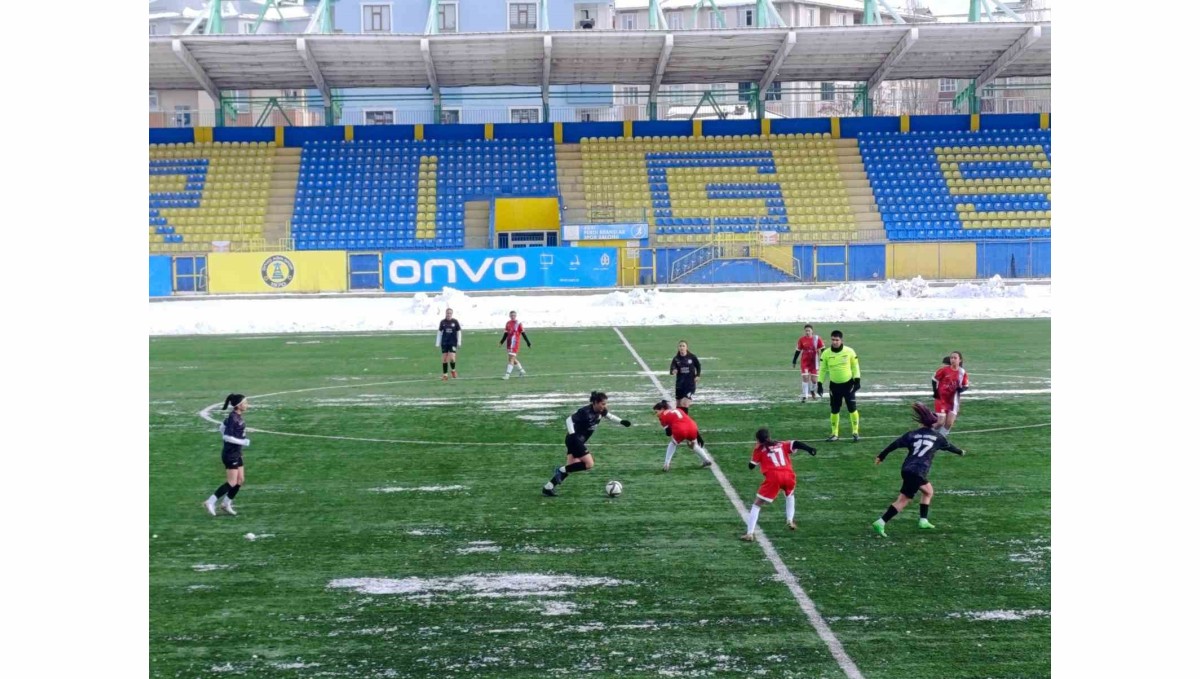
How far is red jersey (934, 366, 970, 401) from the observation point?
20.0 metres

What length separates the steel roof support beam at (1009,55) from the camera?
60719 mm

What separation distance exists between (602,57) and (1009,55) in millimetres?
19306

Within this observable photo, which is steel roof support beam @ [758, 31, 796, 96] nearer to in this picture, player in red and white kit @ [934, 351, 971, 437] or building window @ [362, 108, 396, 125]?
building window @ [362, 108, 396, 125]

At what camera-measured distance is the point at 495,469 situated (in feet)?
64.0

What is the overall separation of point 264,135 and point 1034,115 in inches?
1527

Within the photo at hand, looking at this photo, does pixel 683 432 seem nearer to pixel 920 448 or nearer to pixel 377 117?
pixel 920 448

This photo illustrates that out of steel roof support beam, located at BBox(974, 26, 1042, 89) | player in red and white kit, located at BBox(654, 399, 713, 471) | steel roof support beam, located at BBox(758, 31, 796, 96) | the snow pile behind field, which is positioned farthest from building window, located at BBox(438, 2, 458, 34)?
player in red and white kit, located at BBox(654, 399, 713, 471)

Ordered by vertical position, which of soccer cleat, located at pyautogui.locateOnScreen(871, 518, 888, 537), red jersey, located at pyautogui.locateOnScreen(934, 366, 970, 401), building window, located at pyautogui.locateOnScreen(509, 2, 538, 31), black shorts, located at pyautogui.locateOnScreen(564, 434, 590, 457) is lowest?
soccer cleat, located at pyautogui.locateOnScreen(871, 518, 888, 537)

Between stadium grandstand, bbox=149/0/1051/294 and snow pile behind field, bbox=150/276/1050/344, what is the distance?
24.8 feet

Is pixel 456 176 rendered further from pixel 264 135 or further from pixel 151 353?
pixel 151 353

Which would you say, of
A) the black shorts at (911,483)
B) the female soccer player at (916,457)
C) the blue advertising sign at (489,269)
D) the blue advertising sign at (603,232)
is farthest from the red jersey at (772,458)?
the blue advertising sign at (603,232)

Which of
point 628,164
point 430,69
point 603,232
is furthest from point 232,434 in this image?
point 628,164

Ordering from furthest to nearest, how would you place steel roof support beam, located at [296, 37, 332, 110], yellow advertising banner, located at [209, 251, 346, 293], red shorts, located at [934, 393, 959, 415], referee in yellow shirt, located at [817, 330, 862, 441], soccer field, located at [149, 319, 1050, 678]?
1. steel roof support beam, located at [296, 37, 332, 110]
2. yellow advertising banner, located at [209, 251, 346, 293]
3. referee in yellow shirt, located at [817, 330, 862, 441]
4. red shorts, located at [934, 393, 959, 415]
5. soccer field, located at [149, 319, 1050, 678]

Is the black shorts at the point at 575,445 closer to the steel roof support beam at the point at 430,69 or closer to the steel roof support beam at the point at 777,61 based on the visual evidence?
the steel roof support beam at the point at 430,69
